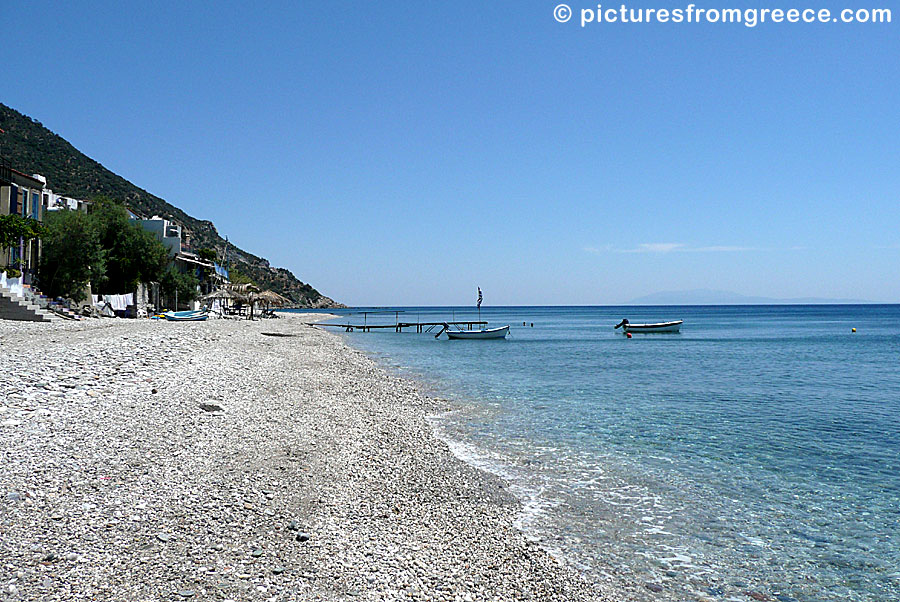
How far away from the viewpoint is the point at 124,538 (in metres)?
5.99

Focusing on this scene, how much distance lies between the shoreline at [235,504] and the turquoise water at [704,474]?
2.89ft

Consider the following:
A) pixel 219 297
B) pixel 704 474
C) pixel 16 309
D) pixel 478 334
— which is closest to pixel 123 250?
pixel 219 297

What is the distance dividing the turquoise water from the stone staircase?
63.0 ft

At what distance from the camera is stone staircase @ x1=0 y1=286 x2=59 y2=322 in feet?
97.1

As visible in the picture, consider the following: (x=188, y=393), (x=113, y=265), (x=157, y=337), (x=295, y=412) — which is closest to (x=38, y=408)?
(x=188, y=393)

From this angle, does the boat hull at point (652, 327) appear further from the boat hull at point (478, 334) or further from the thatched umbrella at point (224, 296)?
the thatched umbrella at point (224, 296)

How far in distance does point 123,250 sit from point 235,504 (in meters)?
46.2

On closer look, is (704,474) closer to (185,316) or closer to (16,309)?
(16,309)

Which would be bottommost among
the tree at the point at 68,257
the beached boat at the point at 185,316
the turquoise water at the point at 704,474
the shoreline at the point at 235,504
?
the turquoise water at the point at 704,474

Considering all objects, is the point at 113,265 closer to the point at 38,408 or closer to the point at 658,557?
the point at 38,408

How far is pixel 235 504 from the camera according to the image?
23.8ft

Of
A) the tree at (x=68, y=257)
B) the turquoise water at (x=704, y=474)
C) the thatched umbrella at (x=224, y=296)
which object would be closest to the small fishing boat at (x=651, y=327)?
the thatched umbrella at (x=224, y=296)

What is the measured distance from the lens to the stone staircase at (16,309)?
97.1ft

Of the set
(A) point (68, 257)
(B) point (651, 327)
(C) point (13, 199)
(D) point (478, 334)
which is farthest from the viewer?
(B) point (651, 327)
